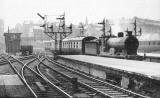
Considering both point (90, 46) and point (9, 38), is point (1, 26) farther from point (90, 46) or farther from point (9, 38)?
point (90, 46)

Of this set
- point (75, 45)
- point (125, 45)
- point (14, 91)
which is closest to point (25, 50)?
point (75, 45)

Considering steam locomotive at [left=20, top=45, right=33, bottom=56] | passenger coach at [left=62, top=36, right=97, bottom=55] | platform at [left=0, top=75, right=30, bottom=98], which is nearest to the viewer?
platform at [left=0, top=75, right=30, bottom=98]

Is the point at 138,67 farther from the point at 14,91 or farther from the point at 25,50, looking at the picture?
the point at 25,50

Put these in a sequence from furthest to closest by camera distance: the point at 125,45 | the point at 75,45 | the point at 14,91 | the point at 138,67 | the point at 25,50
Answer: the point at 25,50 → the point at 75,45 → the point at 125,45 → the point at 138,67 → the point at 14,91

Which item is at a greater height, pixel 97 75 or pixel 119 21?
pixel 119 21

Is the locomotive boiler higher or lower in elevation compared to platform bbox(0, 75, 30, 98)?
higher

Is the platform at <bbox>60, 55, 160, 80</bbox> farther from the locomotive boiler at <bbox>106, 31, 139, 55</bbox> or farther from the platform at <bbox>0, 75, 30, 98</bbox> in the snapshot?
the locomotive boiler at <bbox>106, 31, 139, 55</bbox>

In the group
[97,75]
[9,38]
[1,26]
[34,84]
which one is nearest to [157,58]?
[97,75]

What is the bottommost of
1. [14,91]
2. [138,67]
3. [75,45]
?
[14,91]

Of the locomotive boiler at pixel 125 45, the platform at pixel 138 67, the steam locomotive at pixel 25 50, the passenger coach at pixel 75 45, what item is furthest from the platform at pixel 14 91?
the steam locomotive at pixel 25 50

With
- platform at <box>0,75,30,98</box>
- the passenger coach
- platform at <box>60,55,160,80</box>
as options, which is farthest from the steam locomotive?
platform at <box>0,75,30,98</box>

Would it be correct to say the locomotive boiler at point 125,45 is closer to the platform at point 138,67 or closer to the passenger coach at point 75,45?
the passenger coach at point 75,45

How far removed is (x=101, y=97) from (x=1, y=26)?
4724 inches

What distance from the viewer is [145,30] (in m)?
72.1
